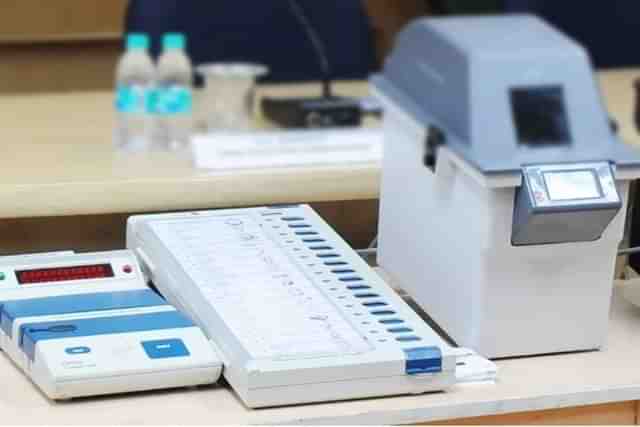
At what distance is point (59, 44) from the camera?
13.6 feet

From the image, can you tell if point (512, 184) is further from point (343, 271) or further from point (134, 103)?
point (134, 103)

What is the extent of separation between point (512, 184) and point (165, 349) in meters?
0.38

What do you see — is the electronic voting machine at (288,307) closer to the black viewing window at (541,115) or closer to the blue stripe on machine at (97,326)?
the blue stripe on machine at (97,326)

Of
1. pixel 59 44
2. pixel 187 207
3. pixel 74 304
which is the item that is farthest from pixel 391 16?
pixel 74 304

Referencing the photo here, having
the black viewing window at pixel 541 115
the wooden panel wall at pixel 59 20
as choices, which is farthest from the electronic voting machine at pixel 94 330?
the wooden panel wall at pixel 59 20

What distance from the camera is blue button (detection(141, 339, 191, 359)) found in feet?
4.36

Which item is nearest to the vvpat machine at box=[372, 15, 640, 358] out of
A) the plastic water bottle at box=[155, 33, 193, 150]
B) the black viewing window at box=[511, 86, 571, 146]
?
the black viewing window at box=[511, 86, 571, 146]

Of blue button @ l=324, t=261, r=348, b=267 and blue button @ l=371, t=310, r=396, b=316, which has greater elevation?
blue button @ l=324, t=261, r=348, b=267

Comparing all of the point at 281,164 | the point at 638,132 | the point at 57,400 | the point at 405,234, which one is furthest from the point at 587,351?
the point at 638,132

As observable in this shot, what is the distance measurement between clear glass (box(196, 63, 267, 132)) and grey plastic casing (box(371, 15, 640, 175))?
101 cm

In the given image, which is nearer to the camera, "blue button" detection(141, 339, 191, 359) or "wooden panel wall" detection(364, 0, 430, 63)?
"blue button" detection(141, 339, 191, 359)

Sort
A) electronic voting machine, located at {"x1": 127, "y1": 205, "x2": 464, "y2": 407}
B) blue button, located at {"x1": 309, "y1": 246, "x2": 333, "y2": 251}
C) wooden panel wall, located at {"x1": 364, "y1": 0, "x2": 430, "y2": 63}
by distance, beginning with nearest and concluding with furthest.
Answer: electronic voting machine, located at {"x1": 127, "y1": 205, "x2": 464, "y2": 407}, blue button, located at {"x1": 309, "y1": 246, "x2": 333, "y2": 251}, wooden panel wall, located at {"x1": 364, "y1": 0, "x2": 430, "y2": 63}

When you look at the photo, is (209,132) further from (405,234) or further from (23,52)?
(23,52)

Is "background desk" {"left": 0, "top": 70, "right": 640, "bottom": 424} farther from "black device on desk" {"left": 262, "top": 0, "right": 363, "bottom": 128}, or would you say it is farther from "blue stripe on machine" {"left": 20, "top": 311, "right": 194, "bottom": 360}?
"black device on desk" {"left": 262, "top": 0, "right": 363, "bottom": 128}
